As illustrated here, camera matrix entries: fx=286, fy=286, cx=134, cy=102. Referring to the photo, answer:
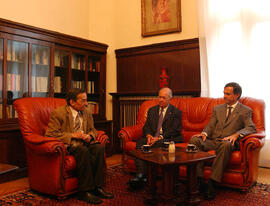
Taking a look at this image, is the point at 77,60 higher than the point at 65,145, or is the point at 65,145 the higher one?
the point at 77,60

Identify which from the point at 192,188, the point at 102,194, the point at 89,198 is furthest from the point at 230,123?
the point at 89,198

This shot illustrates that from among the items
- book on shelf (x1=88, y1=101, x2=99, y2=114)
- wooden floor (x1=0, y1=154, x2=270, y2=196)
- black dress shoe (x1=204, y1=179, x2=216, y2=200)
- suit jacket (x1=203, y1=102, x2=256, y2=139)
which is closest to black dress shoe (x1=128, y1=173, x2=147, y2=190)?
black dress shoe (x1=204, y1=179, x2=216, y2=200)

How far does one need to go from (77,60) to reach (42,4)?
1.01 meters

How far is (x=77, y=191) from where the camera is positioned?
2895mm

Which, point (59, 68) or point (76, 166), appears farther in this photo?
point (59, 68)

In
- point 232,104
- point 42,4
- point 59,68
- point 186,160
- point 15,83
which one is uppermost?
point 42,4

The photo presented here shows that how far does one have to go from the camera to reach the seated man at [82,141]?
9.09ft

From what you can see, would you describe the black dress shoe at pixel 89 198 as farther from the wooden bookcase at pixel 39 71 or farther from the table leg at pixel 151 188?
the wooden bookcase at pixel 39 71

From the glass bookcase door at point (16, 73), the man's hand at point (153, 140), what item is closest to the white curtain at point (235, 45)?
the man's hand at point (153, 140)

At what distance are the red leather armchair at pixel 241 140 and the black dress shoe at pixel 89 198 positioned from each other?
0.93 m

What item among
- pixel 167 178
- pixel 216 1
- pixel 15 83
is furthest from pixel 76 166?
pixel 216 1

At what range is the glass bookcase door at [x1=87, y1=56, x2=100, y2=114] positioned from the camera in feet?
16.0

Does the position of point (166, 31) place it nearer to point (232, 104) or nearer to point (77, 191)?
point (232, 104)

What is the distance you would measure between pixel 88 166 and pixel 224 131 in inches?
62.4
